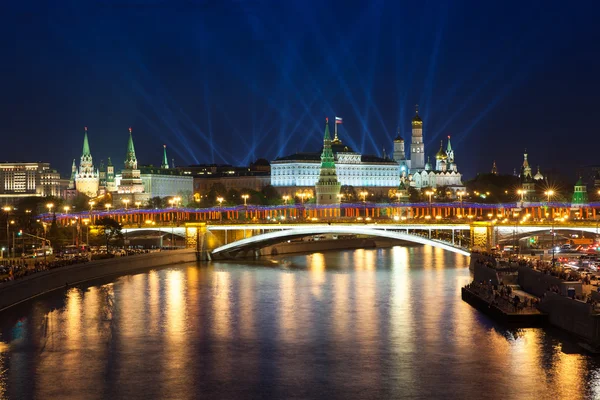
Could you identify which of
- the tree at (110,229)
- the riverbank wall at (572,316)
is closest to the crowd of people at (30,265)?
the tree at (110,229)

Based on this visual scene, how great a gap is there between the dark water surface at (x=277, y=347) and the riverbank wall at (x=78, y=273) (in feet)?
2.31

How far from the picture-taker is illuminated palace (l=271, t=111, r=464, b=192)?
577 ft

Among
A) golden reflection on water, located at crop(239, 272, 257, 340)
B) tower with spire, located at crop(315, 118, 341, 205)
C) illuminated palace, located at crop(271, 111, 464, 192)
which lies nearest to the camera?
golden reflection on water, located at crop(239, 272, 257, 340)

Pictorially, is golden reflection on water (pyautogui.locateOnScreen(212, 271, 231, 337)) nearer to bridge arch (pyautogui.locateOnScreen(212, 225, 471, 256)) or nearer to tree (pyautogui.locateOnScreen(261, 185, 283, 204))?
bridge arch (pyautogui.locateOnScreen(212, 225, 471, 256))

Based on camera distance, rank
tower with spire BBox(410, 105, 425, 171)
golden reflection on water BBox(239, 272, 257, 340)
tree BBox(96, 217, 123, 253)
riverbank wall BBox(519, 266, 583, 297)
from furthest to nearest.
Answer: tower with spire BBox(410, 105, 425, 171)
tree BBox(96, 217, 123, 253)
golden reflection on water BBox(239, 272, 257, 340)
riverbank wall BBox(519, 266, 583, 297)

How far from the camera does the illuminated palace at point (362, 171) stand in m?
176

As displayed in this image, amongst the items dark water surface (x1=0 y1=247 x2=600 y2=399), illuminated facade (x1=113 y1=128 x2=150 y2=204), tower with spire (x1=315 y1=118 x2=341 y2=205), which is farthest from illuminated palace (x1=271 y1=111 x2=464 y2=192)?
dark water surface (x1=0 y1=247 x2=600 y2=399)

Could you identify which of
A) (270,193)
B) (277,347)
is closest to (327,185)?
(270,193)

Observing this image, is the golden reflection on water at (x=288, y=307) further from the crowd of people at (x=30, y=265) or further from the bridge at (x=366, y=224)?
the crowd of people at (x=30, y=265)

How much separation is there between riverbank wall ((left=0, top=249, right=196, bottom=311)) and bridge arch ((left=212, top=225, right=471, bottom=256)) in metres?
3.44

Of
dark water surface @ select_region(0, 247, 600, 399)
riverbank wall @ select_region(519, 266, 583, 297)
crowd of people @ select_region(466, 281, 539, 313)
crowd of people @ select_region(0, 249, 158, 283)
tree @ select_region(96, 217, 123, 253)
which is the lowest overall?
dark water surface @ select_region(0, 247, 600, 399)

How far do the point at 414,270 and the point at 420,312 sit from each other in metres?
19.8

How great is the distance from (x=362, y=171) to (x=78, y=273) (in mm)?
129677

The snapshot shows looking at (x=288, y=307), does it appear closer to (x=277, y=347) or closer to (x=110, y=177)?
(x=277, y=347)
